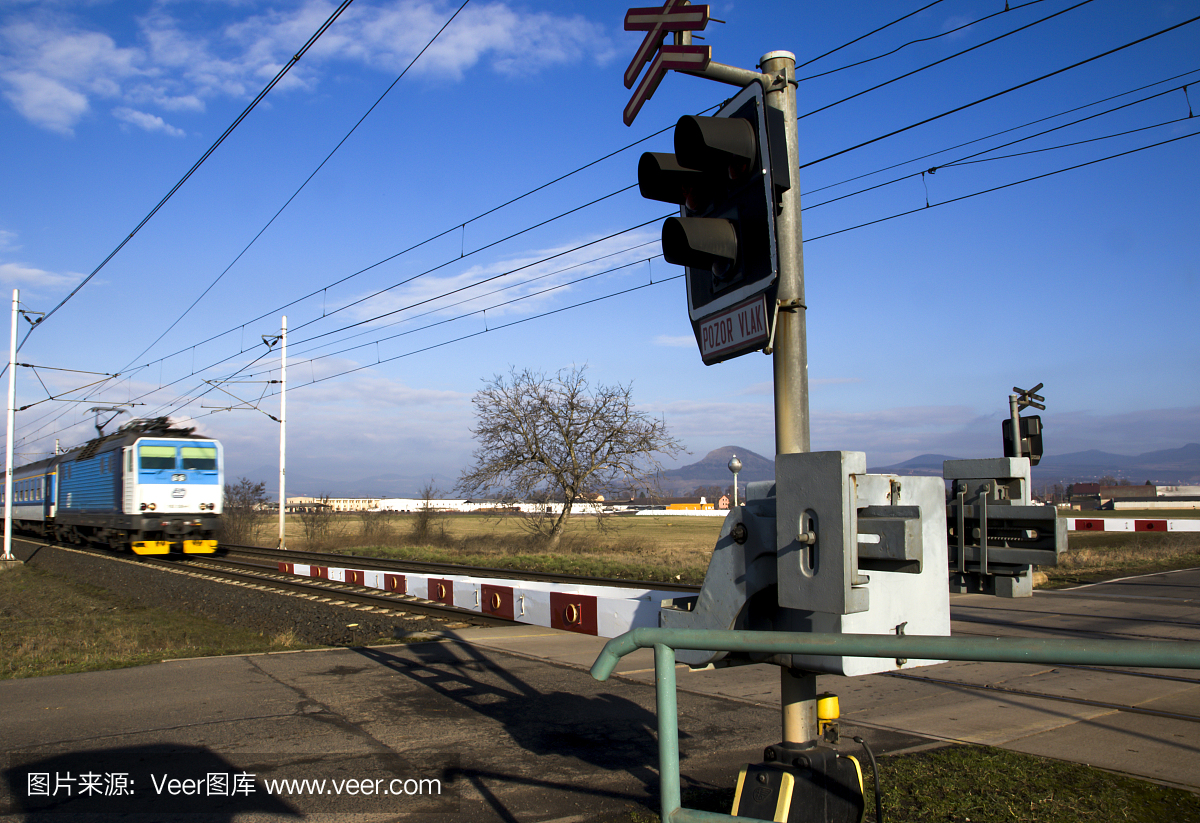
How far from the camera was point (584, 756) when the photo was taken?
205 inches

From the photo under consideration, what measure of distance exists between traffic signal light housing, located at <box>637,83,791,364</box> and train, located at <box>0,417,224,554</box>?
1009 inches

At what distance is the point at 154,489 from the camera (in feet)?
81.1

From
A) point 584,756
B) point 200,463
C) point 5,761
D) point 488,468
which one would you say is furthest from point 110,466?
point 584,756

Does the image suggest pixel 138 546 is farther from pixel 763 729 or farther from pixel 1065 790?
pixel 1065 790

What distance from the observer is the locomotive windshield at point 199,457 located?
84.2 ft

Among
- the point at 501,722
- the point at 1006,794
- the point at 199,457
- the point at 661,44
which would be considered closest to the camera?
the point at 661,44

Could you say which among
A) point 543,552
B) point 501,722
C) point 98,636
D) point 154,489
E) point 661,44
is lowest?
point 543,552

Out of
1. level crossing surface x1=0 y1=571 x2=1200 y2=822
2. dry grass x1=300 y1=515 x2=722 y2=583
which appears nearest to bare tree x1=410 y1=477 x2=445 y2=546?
dry grass x1=300 y1=515 x2=722 y2=583

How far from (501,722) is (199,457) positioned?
23.4m

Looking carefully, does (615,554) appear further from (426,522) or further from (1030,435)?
(1030,435)

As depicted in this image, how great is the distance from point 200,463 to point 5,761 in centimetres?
2301

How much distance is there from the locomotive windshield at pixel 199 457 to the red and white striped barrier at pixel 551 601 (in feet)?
66.5

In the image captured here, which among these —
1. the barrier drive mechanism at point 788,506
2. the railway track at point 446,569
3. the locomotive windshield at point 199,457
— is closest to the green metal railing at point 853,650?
the barrier drive mechanism at point 788,506

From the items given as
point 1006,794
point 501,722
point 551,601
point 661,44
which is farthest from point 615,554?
point 661,44
